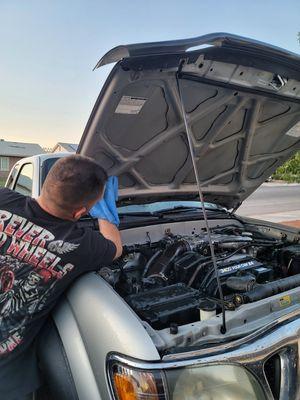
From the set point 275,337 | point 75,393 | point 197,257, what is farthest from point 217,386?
point 197,257

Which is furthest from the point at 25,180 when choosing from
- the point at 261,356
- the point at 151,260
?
the point at 261,356

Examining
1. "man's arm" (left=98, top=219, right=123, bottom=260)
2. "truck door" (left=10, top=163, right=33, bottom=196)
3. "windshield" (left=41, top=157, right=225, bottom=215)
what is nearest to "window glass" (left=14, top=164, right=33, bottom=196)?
"truck door" (left=10, top=163, right=33, bottom=196)

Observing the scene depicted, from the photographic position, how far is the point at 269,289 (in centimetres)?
220

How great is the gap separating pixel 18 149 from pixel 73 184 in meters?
50.3

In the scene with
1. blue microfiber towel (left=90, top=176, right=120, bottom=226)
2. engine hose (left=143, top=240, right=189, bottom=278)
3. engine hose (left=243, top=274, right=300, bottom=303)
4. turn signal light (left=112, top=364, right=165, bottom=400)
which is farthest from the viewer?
engine hose (left=143, top=240, right=189, bottom=278)

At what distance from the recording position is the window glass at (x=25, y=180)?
3.92 m

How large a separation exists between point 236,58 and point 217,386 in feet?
5.96

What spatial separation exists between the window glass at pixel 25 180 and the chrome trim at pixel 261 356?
104 inches

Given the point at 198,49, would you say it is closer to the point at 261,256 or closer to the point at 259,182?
the point at 261,256

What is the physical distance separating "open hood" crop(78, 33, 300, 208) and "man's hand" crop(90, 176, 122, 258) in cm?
33

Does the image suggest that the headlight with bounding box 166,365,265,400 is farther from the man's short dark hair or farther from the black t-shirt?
the man's short dark hair

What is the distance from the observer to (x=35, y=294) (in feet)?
5.88

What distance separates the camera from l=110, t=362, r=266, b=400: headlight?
152 centimetres

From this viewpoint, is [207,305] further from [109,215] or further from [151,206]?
[151,206]
